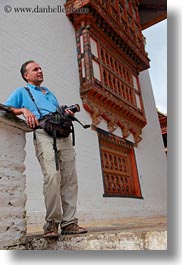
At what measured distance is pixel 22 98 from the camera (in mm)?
1465

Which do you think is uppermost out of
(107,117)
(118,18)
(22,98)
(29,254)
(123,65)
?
(118,18)

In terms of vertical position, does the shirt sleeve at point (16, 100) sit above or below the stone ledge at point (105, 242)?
above

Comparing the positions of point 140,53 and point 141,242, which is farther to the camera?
point 140,53

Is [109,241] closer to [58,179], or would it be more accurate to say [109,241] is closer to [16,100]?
[58,179]

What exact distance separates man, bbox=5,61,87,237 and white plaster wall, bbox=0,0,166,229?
138cm

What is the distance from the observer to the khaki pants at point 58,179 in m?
1.35

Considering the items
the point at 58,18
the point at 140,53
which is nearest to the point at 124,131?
the point at 140,53

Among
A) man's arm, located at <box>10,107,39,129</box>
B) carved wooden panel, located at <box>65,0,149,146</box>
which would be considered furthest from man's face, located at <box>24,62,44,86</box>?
carved wooden panel, located at <box>65,0,149,146</box>

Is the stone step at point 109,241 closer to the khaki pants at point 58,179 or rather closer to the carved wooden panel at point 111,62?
the khaki pants at point 58,179

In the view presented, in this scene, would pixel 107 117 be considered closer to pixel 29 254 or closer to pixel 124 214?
pixel 124 214

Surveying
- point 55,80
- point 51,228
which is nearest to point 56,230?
point 51,228

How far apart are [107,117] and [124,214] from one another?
1348 millimetres

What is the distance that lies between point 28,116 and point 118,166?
332cm

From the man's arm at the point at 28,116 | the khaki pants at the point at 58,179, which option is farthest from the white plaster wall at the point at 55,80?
the man's arm at the point at 28,116
